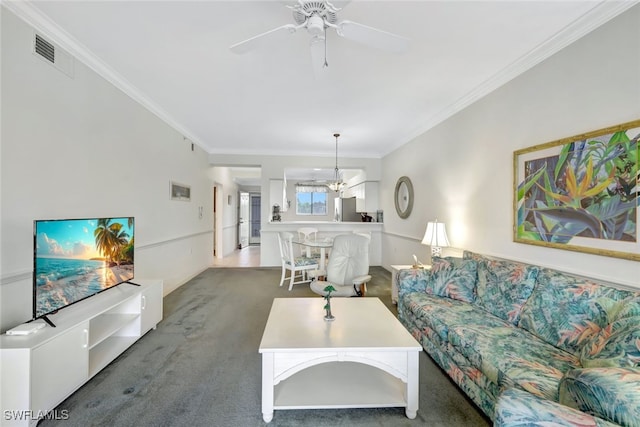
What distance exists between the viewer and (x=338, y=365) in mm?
2082

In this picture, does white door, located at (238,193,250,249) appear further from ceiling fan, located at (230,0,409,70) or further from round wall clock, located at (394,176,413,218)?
ceiling fan, located at (230,0,409,70)

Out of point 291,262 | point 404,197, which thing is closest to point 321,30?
point 291,262

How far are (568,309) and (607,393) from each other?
3.10 feet

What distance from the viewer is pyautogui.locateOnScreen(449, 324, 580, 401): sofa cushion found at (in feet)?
4.46

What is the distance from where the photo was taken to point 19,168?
72.2 inches

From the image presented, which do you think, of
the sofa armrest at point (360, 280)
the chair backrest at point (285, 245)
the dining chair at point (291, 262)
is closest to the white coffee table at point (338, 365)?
the sofa armrest at point (360, 280)

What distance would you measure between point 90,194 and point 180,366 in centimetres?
175

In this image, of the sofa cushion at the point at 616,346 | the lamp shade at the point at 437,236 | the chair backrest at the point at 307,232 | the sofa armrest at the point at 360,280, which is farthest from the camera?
the chair backrest at the point at 307,232

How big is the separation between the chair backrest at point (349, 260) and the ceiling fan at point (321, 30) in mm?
2115

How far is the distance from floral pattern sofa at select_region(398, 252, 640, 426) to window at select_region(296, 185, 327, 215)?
7.59m

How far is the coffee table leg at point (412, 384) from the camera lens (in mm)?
1688

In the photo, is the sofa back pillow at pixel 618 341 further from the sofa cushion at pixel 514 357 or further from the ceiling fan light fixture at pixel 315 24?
the ceiling fan light fixture at pixel 315 24

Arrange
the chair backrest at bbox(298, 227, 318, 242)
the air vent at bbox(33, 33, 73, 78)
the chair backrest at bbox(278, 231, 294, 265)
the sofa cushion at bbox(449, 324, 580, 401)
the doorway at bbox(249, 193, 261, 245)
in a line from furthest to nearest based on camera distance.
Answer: the doorway at bbox(249, 193, 261, 245)
the chair backrest at bbox(298, 227, 318, 242)
the chair backrest at bbox(278, 231, 294, 265)
the air vent at bbox(33, 33, 73, 78)
the sofa cushion at bbox(449, 324, 580, 401)

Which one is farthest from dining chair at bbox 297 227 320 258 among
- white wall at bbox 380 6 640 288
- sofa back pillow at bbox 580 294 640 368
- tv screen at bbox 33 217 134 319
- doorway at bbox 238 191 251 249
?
doorway at bbox 238 191 251 249
